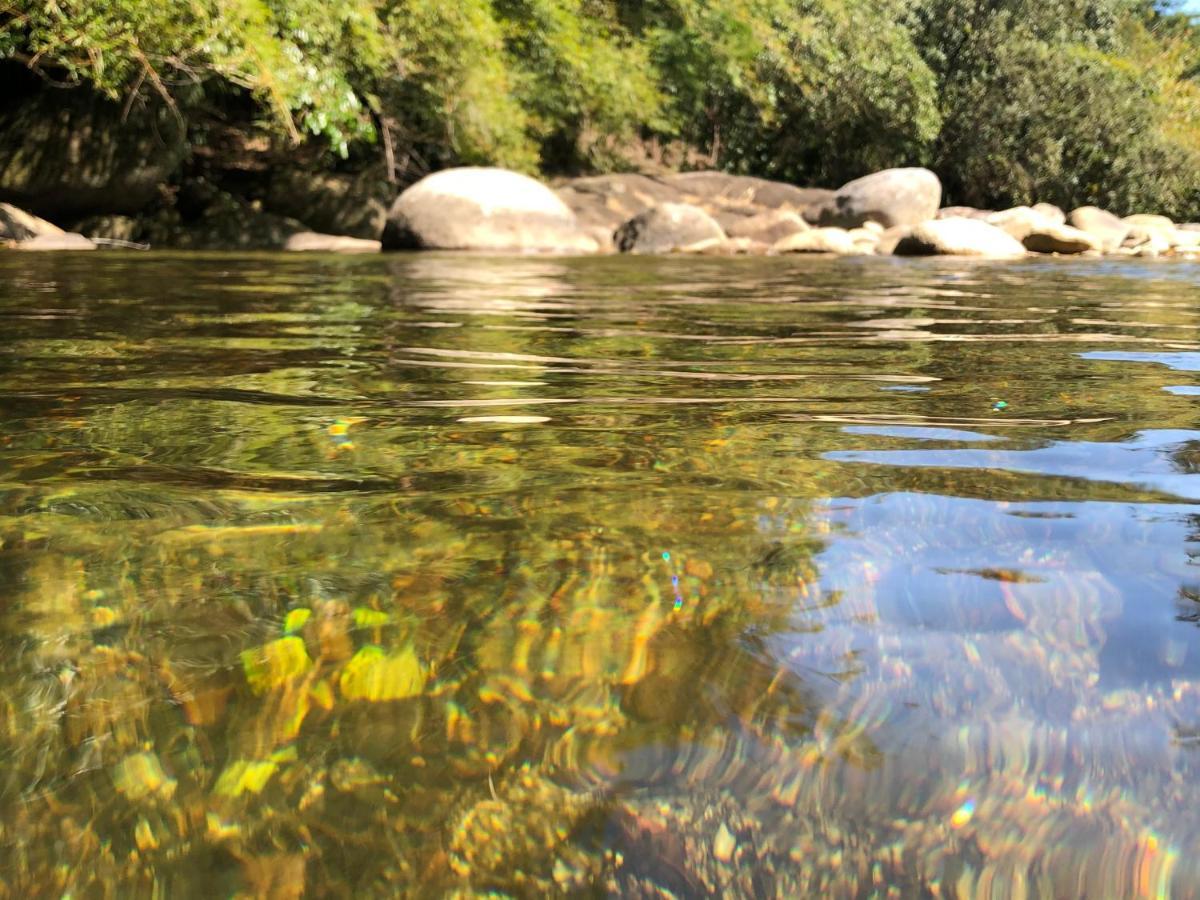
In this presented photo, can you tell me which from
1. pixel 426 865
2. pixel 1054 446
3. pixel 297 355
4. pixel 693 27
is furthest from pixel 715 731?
pixel 693 27

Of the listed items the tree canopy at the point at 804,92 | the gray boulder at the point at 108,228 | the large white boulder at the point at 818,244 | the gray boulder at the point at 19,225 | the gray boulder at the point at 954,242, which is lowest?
the gray boulder at the point at 108,228

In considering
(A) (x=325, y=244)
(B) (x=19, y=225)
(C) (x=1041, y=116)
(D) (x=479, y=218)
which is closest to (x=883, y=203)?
(D) (x=479, y=218)

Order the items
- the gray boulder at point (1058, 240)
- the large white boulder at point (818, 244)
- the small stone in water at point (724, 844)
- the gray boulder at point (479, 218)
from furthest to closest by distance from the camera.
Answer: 1. the gray boulder at point (1058, 240)
2. the large white boulder at point (818, 244)
3. the gray boulder at point (479, 218)
4. the small stone in water at point (724, 844)

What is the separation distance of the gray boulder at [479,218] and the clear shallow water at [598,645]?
10671mm

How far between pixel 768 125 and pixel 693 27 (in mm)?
3816

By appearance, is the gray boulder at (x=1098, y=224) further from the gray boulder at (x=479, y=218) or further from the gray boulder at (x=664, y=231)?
the gray boulder at (x=479, y=218)

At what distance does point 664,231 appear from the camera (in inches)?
549

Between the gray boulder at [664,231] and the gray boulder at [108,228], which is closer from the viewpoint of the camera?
the gray boulder at [108,228]

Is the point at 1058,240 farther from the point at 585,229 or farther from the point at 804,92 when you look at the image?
the point at 804,92

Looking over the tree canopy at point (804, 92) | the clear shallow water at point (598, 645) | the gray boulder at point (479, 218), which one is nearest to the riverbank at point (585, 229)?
the gray boulder at point (479, 218)

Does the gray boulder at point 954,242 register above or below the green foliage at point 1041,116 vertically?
below

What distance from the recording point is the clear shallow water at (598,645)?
2.57ft

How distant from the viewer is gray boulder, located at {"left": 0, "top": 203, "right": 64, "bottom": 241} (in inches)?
421

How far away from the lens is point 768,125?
2423 centimetres
